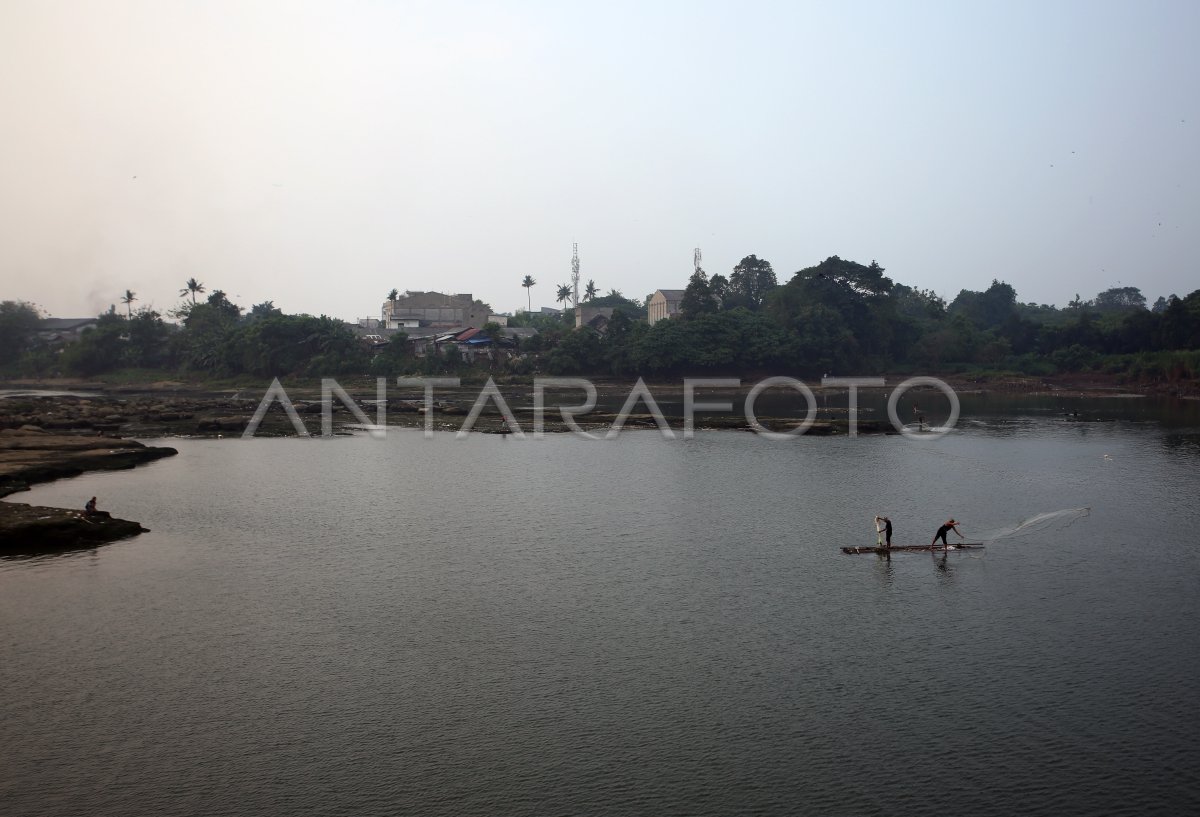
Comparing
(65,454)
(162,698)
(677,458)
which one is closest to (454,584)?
(162,698)

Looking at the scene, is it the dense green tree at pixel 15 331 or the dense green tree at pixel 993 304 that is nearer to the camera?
the dense green tree at pixel 15 331

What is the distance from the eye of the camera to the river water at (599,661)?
14.9m

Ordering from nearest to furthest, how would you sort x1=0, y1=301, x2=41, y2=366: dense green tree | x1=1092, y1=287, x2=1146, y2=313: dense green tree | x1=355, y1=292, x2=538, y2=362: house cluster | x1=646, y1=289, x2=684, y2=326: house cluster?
x1=355, y1=292, x2=538, y2=362: house cluster, x1=0, y1=301, x2=41, y2=366: dense green tree, x1=646, y1=289, x2=684, y2=326: house cluster, x1=1092, y1=287, x2=1146, y2=313: dense green tree

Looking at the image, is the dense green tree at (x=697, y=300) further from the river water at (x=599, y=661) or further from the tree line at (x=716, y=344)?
the river water at (x=599, y=661)

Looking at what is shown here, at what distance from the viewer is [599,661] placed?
19.8 meters

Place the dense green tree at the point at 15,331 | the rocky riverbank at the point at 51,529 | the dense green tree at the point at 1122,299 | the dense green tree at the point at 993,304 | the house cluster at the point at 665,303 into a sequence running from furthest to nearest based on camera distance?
the dense green tree at the point at 1122,299 < the dense green tree at the point at 993,304 < the house cluster at the point at 665,303 < the dense green tree at the point at 15,331 < the rocky riverbank at the point at 51,529

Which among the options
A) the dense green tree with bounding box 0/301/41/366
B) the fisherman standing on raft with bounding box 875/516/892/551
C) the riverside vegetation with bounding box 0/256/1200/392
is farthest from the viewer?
the dense green tree with bounding box 0/301/41/366

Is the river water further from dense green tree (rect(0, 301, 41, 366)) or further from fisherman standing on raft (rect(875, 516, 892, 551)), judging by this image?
dense green tree (rect(0, 301, 41, 366))

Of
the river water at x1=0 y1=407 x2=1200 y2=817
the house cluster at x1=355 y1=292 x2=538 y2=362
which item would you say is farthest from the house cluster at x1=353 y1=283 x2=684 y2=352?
the river water at x1=0 y1=407 x2=1200 y2=817

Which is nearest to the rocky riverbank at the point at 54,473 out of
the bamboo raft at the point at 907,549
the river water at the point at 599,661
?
the river water at the point at 599,661

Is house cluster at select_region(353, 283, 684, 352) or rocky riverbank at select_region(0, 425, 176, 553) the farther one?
house cluster at select_region(353, 283, 684, 352)

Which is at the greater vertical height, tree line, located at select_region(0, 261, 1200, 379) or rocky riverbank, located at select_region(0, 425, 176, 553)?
tree line, located at select_region(0, 261, 1200, 379)

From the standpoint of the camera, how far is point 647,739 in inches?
647

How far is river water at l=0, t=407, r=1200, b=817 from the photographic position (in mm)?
14938
